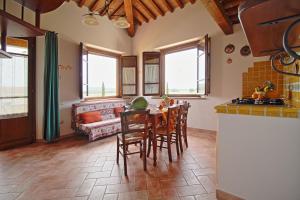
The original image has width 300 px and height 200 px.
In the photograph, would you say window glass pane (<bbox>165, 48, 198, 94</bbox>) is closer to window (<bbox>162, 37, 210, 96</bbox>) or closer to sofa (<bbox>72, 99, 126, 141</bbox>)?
window (<bbox>162, 37, 210, 96</bbox>)

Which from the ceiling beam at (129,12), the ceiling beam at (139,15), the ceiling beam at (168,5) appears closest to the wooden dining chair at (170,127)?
the ceiling beam at (168,5)

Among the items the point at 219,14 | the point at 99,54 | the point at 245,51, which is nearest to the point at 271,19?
the point at 219,14

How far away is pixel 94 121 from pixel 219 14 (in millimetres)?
3577

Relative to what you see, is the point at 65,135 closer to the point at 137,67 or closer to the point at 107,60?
the point at 107,60

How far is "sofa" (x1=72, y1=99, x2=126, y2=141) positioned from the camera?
12.6 ft

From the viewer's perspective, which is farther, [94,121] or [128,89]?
[128,89]

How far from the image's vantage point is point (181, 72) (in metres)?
5.07

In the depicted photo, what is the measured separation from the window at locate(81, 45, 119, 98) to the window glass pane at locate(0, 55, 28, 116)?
1189 millimetres

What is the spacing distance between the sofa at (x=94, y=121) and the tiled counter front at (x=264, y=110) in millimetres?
2916

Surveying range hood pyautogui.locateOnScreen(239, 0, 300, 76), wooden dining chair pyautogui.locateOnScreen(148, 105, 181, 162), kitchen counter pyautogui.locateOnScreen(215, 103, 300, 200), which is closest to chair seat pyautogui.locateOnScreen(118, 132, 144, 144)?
wooden dining chair pyautogui.locateOnScreen(148, 105, 181, 162)

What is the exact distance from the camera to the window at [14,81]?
329cm

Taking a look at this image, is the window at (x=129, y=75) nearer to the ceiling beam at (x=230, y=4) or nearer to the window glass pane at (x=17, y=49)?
the window glass pane at (x=17, y=49)

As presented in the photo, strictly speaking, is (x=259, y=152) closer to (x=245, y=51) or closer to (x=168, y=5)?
(x=245, y=51)

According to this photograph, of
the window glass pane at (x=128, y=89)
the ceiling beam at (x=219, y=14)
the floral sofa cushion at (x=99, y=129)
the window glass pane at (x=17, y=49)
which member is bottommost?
the floral sofa cushion at (x=99, y=129)
